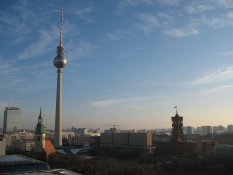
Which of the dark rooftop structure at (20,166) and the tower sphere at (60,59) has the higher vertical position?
the tower sphere at (60,59)

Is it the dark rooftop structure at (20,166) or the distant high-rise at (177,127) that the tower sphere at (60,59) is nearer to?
the distant high-rise at (177,127)

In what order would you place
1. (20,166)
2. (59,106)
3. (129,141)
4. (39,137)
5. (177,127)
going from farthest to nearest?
1. (129,141)
2. (59,106)
3. (177,127)
4. (39,137)
5. (20,166)

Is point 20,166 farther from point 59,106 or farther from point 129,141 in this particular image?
point 129,141

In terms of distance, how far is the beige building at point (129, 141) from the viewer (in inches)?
4700

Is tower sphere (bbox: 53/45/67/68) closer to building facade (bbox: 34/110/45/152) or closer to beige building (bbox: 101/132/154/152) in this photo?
beige building (bbox: 101/132/154/152)

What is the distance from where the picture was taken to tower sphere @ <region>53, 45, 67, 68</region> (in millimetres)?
120688

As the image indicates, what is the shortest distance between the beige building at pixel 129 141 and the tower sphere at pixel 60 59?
1462 inches

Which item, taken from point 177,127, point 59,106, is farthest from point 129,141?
point 59,106

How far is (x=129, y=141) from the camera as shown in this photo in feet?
421

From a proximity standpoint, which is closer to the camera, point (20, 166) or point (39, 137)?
point (20, 166)

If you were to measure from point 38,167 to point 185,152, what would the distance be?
2659 inches

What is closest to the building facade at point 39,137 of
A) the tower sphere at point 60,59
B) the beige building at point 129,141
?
the tower sphere at point 60,59

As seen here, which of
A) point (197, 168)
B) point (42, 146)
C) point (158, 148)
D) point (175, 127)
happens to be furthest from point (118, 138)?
point (197, 168)

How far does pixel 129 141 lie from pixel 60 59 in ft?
134
